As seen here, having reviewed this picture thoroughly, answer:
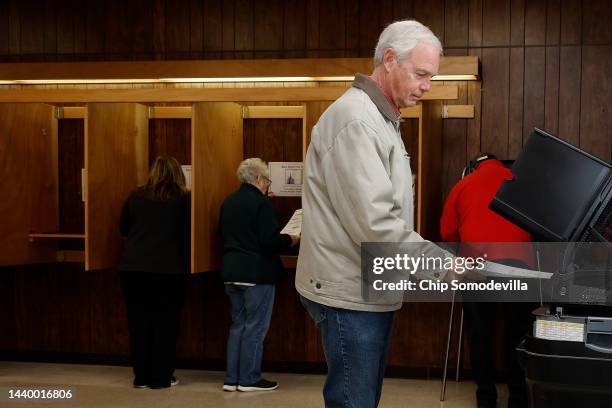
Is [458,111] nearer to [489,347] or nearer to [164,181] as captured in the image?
[489,347]

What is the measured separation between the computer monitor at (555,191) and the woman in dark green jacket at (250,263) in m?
2.61

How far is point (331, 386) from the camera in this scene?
237 cm

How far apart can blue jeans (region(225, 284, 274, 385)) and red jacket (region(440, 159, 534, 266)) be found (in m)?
1.27

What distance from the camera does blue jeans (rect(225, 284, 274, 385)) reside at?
523cm

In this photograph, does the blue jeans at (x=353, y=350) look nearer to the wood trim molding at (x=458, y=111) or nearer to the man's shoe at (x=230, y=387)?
the man's shoe at (x=230, y=387)

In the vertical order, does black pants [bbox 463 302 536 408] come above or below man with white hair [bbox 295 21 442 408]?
below

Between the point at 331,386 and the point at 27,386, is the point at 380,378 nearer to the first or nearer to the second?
the point at 331,386

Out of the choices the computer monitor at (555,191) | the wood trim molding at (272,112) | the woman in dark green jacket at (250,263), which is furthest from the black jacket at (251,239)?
the computer monitor at (555,191)

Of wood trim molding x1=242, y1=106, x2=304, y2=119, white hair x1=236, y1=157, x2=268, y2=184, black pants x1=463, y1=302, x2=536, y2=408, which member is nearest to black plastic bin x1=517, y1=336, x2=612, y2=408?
black pants x1=463, y1=302, x2=536, y2=408

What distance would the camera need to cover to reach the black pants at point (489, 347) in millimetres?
4809

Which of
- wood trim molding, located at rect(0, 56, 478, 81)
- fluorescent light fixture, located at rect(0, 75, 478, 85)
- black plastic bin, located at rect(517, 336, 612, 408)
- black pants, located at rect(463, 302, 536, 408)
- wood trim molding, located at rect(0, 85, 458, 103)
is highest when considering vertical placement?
wood trim molding, located at rect(0, 56, 478, 81)

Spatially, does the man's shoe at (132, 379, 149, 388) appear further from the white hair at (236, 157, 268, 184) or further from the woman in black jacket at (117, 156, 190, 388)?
the white hair at (236, 157, 268, 184)

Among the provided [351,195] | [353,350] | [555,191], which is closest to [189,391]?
[353,350]

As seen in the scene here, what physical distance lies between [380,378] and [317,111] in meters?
3.13
